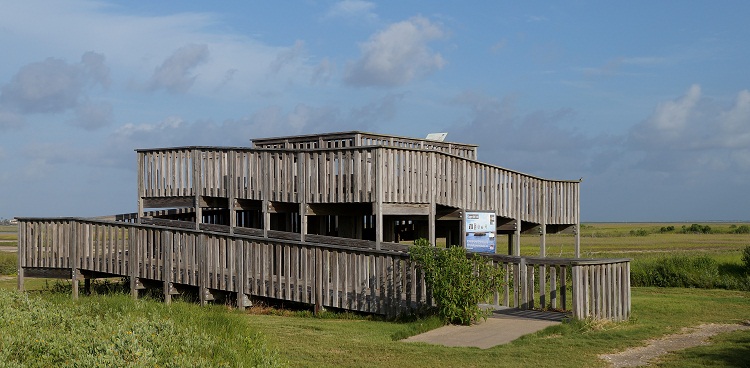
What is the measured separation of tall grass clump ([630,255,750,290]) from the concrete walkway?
39.7 ft

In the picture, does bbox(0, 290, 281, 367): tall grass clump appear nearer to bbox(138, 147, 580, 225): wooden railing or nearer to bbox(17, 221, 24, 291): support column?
bbox(138, 147, 580, 225): wooden railing

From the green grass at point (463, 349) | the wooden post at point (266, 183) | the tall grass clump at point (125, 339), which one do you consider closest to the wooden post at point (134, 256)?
the wooden post at point (266, 183)

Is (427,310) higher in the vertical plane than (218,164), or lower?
lower

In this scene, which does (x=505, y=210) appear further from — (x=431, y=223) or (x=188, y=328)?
(x=188, y=328)

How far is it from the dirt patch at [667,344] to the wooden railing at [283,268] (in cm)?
153

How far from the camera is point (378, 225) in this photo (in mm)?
18562

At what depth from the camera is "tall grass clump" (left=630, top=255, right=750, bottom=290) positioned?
85.1ft

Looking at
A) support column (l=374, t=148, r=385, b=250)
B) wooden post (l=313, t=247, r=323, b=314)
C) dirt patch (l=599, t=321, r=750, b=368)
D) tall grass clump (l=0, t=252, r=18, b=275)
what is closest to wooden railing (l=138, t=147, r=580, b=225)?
support column (l=374, t=148, r=385, b=250)

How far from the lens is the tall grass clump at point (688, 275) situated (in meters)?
25.9

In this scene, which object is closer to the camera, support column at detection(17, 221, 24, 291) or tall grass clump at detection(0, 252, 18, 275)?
support column at detection(17, 221, 24, 291)

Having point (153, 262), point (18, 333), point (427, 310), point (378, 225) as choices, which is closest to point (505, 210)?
point (378, 225)

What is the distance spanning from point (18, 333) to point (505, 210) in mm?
15319

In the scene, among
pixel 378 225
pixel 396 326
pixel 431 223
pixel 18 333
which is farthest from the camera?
pixel 431 223

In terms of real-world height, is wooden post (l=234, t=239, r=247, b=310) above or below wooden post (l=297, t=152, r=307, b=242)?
below
